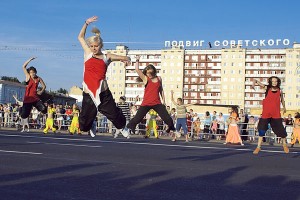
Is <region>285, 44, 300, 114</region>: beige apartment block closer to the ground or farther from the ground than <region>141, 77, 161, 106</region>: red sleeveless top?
farther from the ground

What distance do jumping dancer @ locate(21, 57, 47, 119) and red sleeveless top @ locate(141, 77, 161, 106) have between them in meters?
3.48

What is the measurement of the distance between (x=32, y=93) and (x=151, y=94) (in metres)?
4.01

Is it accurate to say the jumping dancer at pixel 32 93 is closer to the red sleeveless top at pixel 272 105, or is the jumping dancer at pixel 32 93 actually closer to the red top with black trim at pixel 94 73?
the red top with black trim at pixel 94 73

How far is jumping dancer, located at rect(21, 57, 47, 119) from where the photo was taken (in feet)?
43.7

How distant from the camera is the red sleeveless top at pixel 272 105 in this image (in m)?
12.4

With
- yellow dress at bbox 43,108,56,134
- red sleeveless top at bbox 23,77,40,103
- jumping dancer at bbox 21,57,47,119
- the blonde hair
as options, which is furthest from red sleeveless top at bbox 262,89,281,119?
yellow dress at bbox 43,108,56,134

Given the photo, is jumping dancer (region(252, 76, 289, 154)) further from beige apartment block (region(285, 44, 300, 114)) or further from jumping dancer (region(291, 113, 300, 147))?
beige apartment block (region(285, 44, 300, 114))

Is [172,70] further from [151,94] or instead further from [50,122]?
[151,94]

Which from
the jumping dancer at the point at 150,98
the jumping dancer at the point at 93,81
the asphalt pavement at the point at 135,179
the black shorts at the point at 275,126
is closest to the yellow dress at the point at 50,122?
the jumping dancer at the point at 150,98

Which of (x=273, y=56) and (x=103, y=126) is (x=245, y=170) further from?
(x=273, y=56)

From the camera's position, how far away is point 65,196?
204 inches

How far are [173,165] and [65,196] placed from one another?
3.65 metres

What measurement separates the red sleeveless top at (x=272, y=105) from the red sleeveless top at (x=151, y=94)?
3.07 m

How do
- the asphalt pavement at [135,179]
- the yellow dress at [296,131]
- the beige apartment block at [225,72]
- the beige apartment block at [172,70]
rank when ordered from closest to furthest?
the asphalt pavement at [135,179] → the yellow dress at [296,131] → the beige apartment block at [225,72] → the beige apartment block at [172,70]
